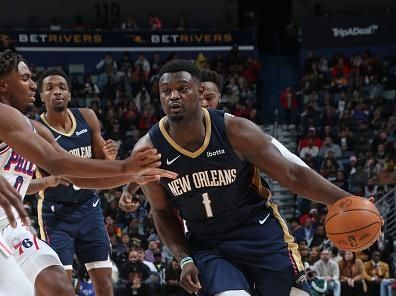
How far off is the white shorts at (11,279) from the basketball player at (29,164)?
0.37 m

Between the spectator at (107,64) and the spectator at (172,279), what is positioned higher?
the spectator at (107,64)

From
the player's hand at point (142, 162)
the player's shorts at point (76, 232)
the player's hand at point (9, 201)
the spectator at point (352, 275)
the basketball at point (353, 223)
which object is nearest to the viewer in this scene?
the player's hand at point (9, 201)

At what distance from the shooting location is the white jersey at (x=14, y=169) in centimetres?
523

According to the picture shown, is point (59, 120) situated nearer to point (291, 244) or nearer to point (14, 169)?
point (14, 169)

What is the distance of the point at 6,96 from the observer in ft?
17.4

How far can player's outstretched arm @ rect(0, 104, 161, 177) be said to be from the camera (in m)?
4.53

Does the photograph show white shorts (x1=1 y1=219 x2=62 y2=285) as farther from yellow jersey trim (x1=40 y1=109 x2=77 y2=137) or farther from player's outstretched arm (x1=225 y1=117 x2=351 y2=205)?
yellow jersey trim (x1=40 y1=109 x2=77 y2=137)

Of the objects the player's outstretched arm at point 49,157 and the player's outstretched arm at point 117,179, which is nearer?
the player's outstretched arm at point 49,157

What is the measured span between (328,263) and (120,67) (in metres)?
11.3

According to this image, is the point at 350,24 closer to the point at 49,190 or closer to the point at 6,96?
the point at 49,190

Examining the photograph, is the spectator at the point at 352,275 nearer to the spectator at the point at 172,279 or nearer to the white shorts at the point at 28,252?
the spectator at the point at 172,279

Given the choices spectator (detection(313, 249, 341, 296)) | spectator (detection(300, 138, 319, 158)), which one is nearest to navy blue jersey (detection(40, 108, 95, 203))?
spectator (detection(313, 249, 341, 296))

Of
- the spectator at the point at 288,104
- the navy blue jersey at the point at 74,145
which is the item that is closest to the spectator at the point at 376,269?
the navy blue jersey at the point at 74,145

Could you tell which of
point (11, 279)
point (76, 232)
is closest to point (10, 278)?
point (11, 279)
